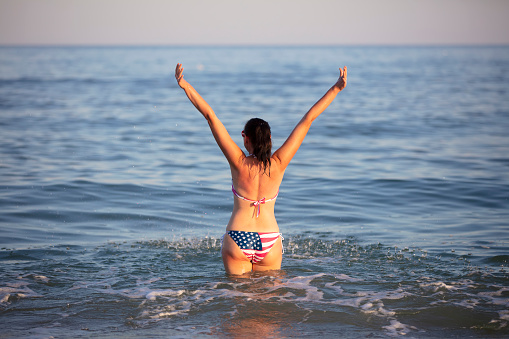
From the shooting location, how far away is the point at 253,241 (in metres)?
5.20

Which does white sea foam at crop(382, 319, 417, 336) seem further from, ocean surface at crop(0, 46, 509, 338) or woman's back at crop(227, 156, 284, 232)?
woman's back at crop(227, 156, 284, 232)

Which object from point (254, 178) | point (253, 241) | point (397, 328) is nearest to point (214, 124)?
point (254, 178)

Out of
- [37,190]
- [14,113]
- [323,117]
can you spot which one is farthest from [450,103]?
[37,190]

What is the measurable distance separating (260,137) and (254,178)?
398mm

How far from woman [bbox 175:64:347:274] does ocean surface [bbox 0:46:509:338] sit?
0.53m

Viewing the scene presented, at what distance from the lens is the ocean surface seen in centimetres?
497

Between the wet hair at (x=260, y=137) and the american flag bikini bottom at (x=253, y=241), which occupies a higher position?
the wet hair at (x=260, y=137)

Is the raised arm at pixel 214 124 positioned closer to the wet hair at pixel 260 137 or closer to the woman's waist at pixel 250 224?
the wet hair at pixel 260 137

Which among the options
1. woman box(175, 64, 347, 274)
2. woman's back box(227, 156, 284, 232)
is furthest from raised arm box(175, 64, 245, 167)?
woman's back box(227, 156, 284, 232)

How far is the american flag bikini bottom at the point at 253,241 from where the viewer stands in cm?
519

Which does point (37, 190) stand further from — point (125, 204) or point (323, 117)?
point (323, 117)

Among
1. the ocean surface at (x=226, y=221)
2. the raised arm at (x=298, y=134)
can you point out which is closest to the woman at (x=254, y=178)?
the raised arm at (x=298, y=134)

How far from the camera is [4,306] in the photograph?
16.9ft

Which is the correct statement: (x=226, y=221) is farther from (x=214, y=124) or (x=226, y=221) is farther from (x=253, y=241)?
(x=214, y=124)
